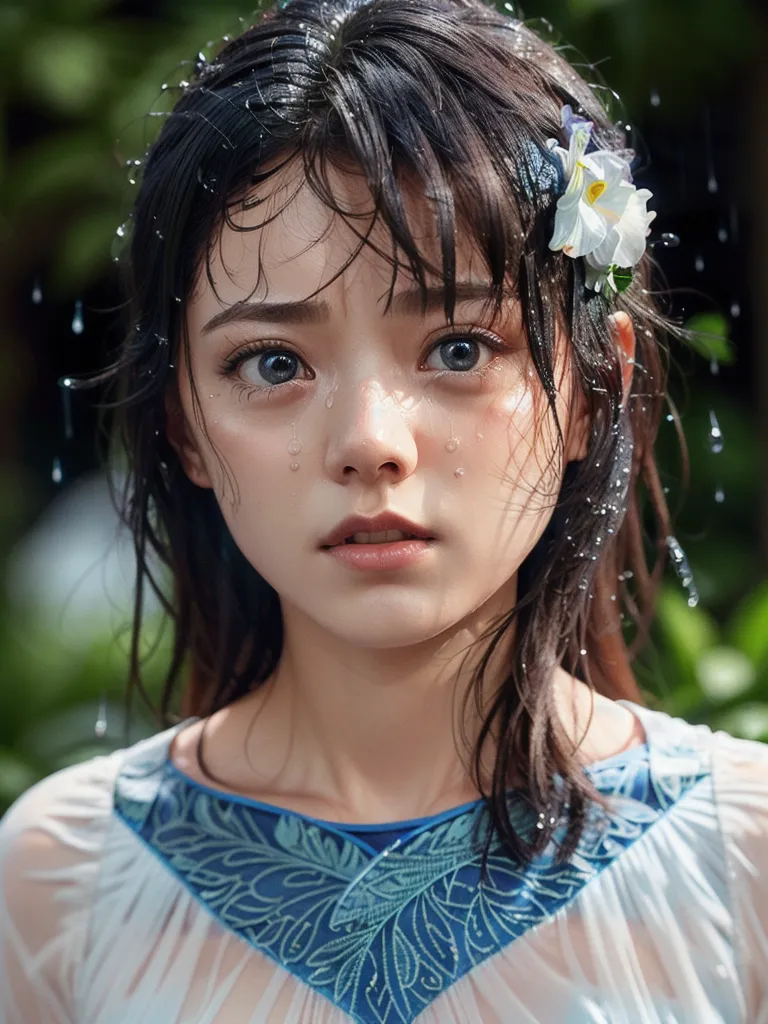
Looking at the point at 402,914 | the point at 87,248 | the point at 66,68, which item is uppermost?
the point at 66,68

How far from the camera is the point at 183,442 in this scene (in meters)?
1.60

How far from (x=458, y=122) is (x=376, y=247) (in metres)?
0.14

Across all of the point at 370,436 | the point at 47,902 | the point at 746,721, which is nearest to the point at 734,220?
the point at 746,721

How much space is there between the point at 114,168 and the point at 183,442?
1.87m

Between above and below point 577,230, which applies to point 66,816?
below

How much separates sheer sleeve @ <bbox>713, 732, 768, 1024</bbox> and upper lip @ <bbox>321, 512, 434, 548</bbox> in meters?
0.43

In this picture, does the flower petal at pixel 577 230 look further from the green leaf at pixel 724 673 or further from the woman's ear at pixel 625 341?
the green leaf at pixel 724 673

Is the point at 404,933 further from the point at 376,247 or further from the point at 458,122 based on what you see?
the point at 458,122

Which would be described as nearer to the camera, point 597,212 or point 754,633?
point 597,212

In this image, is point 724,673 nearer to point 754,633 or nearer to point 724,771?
point 754,633

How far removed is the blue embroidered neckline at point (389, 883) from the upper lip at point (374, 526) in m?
0.33

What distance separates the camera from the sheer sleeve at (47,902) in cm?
155

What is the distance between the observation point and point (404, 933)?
142 centimetres

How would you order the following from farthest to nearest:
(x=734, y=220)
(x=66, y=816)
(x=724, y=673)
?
(x=734, y=220) → (x=724, y=673) → (x=66, y=816)
